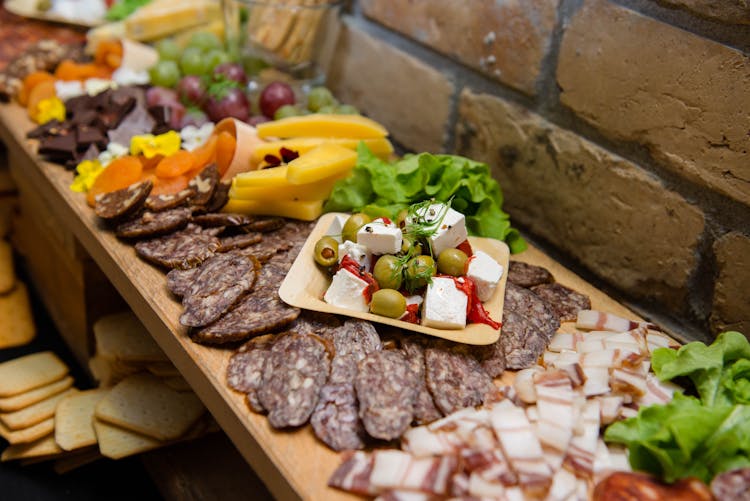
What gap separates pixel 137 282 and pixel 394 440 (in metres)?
0.77

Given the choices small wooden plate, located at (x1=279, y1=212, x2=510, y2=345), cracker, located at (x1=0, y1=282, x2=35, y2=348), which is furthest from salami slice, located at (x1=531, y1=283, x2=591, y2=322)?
cracker, located at (x1=0, y1=282, x2=35, y2=348)

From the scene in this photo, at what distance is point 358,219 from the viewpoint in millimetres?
1746

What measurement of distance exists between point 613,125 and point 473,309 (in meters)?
0.67

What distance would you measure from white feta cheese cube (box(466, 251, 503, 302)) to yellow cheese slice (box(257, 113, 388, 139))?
632 millimetres

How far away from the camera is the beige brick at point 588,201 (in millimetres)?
1831

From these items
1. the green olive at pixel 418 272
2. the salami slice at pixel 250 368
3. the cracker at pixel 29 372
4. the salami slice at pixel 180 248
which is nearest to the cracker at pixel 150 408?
the cracker at pixel 29 372

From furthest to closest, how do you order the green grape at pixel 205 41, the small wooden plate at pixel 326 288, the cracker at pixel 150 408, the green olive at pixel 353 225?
the green grape at pixel 205 41 < the cracker at pixel 150 408 < the green olive at pixel 353 225 < the small wooden plate at pixel 326 288

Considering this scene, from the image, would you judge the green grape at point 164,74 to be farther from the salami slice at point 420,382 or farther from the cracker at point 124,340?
the salami slice at point 420,382

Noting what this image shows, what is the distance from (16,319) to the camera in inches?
105

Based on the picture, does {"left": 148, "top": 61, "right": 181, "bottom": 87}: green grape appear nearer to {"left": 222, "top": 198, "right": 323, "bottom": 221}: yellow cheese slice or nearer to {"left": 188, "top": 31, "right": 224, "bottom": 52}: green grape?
{"left": 188, "top": 31, "right": 224, "bottom": 52}: green grape

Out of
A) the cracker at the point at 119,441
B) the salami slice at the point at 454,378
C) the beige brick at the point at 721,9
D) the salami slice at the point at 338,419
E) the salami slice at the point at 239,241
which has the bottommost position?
the cracker at the point at 119,441

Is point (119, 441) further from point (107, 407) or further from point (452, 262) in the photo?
point (452, 262)

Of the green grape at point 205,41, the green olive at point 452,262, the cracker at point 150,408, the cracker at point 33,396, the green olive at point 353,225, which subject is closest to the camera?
the green olive at point 452,262

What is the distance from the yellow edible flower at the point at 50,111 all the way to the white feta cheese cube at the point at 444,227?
4.50ft
